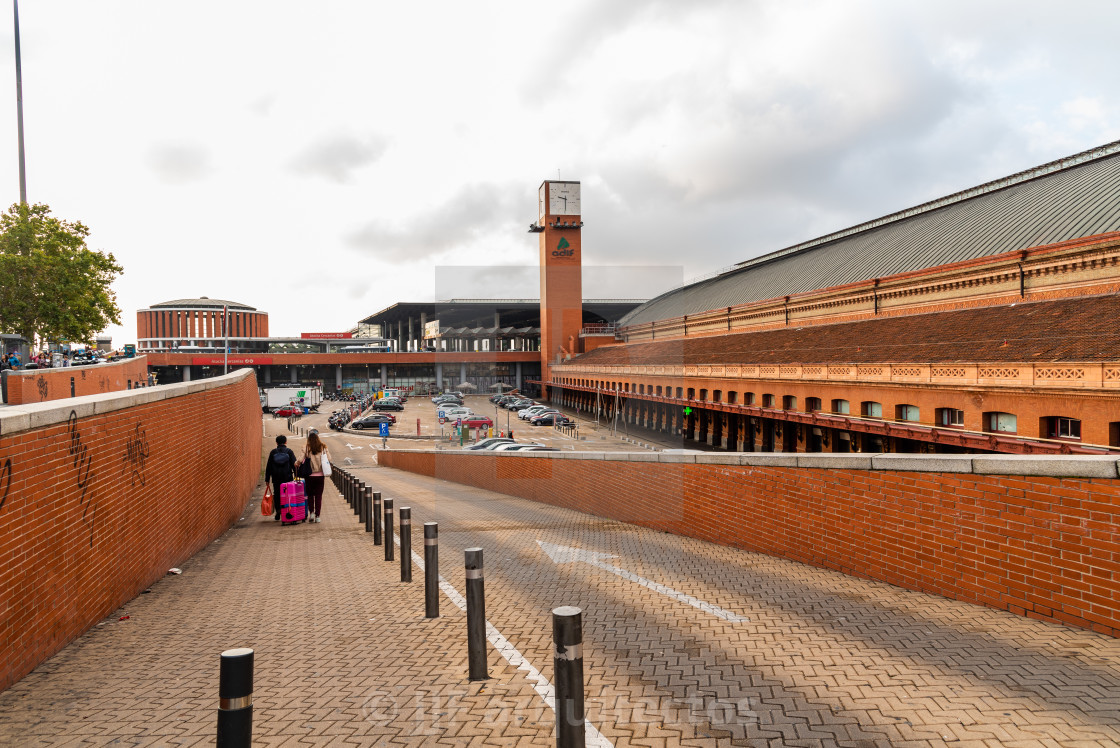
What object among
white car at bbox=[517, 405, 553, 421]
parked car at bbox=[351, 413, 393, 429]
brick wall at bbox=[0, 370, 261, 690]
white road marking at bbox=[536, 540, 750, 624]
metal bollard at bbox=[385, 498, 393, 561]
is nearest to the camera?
brick wall at bbox=[0, 370, 261, 690]

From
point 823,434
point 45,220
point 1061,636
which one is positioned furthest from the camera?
point 45,220

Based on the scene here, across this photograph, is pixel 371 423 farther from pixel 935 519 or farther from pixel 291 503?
pixel 935 519

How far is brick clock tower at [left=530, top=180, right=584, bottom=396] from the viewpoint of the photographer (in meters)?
93.5

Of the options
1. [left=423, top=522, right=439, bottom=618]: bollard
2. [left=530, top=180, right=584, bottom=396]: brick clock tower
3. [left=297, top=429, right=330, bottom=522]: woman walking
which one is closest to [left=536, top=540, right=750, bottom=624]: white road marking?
[left=423, top=522, right=439, bottom=618]: bollard

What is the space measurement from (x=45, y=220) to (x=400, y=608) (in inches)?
1763

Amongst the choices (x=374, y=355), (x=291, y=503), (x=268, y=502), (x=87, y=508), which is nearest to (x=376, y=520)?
(x=291, y=503)

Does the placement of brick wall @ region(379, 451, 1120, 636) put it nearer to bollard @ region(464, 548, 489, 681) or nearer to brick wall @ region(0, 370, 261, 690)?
bollard @ region(464, 548, 489, 681)

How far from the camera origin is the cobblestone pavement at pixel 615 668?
13.5 feet

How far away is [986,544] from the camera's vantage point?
5996 millimetres

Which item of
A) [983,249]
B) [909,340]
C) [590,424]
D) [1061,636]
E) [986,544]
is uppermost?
[983,249]

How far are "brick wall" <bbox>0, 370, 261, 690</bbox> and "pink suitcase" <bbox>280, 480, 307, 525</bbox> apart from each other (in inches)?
113

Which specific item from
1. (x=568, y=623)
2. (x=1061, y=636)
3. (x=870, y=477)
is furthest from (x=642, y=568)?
(x=568, y=623)

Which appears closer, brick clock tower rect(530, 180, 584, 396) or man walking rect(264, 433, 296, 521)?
man walking rect(264, 433, 296, 521)

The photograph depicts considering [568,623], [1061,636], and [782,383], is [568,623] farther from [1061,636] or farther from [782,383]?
[782,383]
